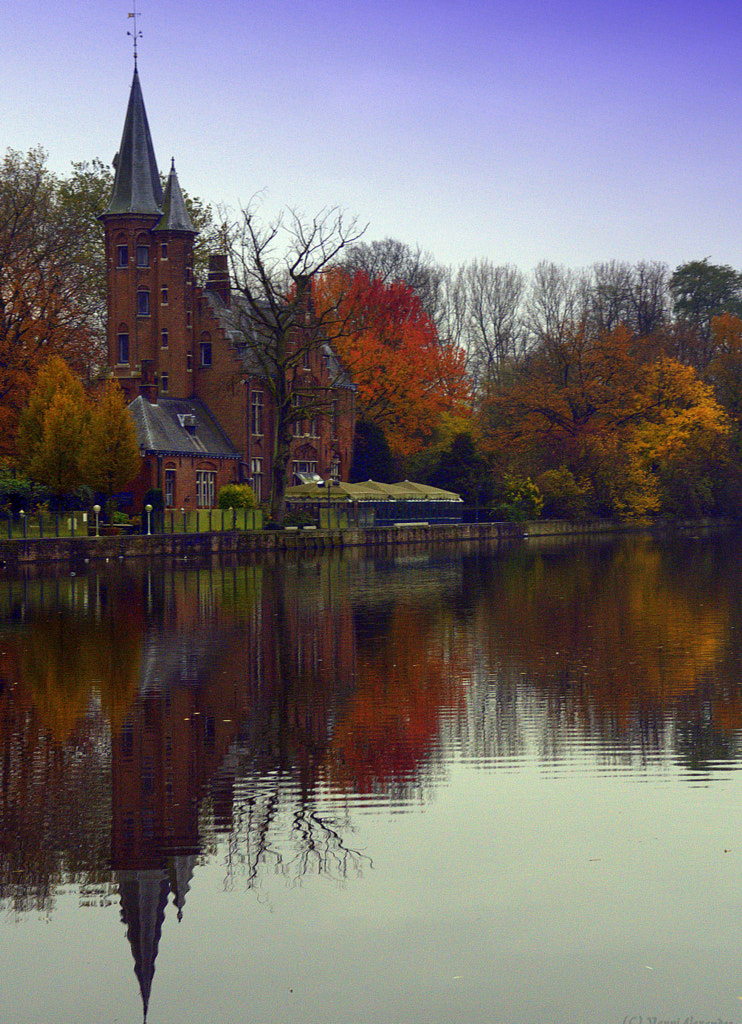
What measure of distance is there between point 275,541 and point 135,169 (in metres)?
26.7

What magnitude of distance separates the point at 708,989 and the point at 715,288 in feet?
350

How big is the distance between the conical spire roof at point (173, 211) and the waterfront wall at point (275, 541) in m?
20.5

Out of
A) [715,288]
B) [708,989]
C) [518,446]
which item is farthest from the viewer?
[715,288]

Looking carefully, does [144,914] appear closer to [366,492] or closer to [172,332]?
[366,492]

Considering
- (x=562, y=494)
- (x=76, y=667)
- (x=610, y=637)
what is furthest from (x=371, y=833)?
(x=562, y=494)

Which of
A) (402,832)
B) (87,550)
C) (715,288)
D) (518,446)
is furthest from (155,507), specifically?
(715,288)

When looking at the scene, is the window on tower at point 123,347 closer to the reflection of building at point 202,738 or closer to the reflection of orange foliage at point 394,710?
the reflection of building at point 202,738

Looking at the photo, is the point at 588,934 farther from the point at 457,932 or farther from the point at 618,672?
the point at 618,672

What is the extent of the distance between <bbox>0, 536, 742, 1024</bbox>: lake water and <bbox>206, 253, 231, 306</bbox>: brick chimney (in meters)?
58.3

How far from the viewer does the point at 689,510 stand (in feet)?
282

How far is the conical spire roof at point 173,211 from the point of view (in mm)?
69250

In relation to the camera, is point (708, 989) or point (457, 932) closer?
point (708, 989)

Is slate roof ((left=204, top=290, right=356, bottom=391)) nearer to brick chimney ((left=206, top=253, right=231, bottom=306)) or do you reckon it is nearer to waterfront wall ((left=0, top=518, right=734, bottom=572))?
brick chimney ((left=206, top=253, right=231, bottom=306))

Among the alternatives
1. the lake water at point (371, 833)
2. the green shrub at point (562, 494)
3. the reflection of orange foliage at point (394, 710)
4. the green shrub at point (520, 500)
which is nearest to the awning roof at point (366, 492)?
the green shrub at point (520, 500)
